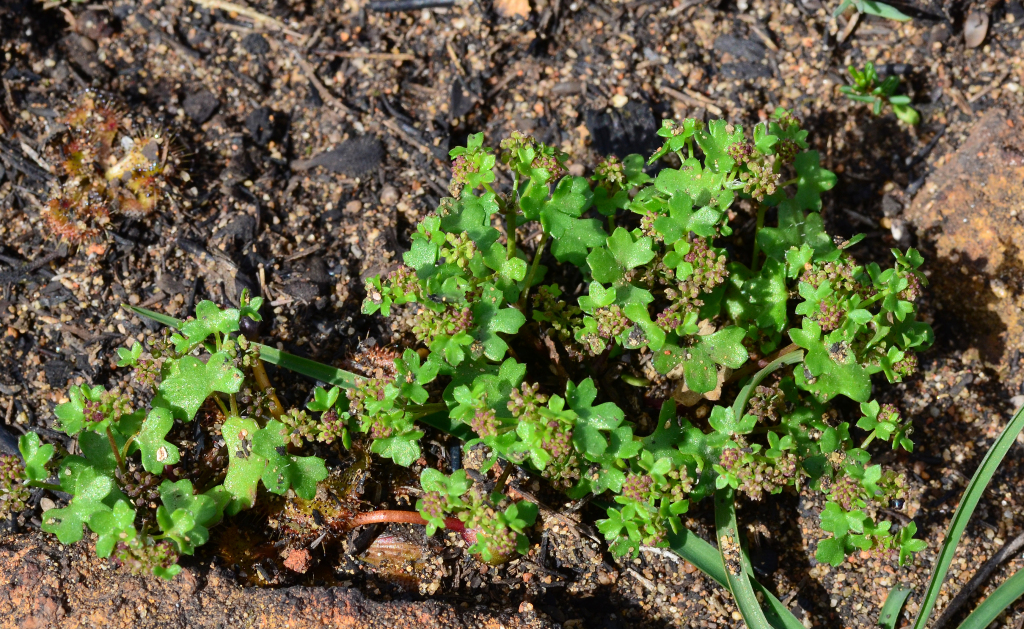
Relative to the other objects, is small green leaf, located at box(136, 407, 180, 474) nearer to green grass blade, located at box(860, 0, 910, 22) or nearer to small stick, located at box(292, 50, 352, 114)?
small stick, located at box(292, 50, 352, 114)

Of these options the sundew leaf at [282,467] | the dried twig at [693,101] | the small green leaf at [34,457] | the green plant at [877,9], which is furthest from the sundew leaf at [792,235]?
the small green leaf at [34,457]

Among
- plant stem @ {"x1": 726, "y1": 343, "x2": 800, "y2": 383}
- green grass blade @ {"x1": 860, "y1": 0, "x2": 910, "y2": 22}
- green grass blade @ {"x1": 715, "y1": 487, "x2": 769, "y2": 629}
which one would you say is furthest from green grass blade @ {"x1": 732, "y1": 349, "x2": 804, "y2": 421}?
green grass blade @ {"x1": 860, "y1": 0, "x2": 910, "y2": 22}

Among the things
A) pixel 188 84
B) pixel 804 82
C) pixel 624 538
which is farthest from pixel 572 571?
pixel 188 84

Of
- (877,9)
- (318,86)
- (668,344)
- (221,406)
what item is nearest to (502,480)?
(668,344)

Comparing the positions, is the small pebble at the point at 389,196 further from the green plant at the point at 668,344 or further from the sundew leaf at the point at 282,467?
the sundew leaf at the point at 282,467

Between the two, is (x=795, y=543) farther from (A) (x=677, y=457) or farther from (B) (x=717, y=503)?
(A) (x=677, y=457)
